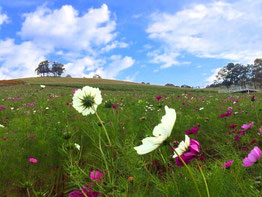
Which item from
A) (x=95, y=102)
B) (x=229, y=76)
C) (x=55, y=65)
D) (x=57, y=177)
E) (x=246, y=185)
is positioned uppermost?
(x=55, y=65)

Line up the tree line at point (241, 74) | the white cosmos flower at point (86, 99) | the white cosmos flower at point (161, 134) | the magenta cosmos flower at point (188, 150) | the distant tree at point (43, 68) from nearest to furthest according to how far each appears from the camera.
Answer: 1. the white cosmos flower at point (161, 134)
2. the magenta cosmos flower at point (188, 150)
3. the white cosmos flower at point (86, 99)
4. the tree line at point (241, 74)
5. the distant tree at point (43, 68)

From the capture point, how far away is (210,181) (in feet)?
3.38

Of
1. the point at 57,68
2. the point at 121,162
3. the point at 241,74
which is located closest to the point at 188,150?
the point at 121,162

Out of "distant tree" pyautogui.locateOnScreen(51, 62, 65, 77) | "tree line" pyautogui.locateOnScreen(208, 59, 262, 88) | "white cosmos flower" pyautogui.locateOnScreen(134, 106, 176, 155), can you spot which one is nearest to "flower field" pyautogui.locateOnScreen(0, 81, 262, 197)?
"white cosmos flower" pyautogui.locateOnScreen(134, 106, 176, 155)

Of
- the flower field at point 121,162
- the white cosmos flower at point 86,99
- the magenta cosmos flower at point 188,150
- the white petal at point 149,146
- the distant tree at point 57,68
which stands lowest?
the flower field at point 121,162

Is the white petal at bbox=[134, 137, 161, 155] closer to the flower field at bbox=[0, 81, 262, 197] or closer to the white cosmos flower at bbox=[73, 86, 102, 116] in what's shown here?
the flower field at bbox=[0, 81, 262, 197]

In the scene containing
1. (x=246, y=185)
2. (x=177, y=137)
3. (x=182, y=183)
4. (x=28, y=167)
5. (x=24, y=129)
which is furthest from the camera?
(x=177, y=137)

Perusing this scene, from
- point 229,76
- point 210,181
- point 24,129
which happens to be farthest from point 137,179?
point 229,76

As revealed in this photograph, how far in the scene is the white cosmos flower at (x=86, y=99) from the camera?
1.36 meters

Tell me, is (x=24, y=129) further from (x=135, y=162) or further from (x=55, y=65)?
(x=55, y=65)

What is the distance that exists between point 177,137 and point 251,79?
63.2m

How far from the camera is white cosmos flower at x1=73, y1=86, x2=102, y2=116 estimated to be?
1.36 m

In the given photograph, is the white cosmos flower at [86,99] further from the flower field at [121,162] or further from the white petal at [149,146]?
the white petal at [149,146]

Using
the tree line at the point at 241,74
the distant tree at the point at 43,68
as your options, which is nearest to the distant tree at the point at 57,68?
the distant tree at the point at 43,68
